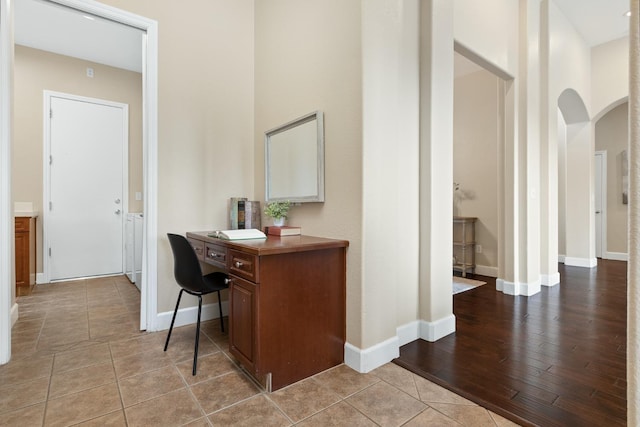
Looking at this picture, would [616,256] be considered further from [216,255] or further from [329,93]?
[216,255]

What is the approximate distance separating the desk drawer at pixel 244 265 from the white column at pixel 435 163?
4.35ft

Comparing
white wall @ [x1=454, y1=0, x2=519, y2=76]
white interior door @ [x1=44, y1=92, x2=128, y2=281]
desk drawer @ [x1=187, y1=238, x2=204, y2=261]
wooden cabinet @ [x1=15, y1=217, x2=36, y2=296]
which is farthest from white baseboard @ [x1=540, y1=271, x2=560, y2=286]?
wooden cabinet @ [x1=15, y1=217, x2=36, y2=296]

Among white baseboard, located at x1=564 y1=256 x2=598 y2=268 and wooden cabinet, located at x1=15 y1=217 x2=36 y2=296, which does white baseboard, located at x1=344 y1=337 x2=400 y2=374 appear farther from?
white baseboard, located at x1=564 y1=256 x2=598 y2=268

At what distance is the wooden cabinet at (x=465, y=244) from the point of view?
4.56 m

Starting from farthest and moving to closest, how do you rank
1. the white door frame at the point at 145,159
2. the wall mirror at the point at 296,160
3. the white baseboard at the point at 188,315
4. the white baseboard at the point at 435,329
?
1. the white baseboard at the point at 188,315
2. the white baseboard at the point at 435,329
3. the wall mirror at the point at 296,160
4. the white door frame at the point at 145,159

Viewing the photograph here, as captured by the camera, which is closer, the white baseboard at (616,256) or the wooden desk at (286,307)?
the wooden desk at (286,307)

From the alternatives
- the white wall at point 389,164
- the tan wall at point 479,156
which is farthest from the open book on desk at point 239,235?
the tan wall at point 479,156

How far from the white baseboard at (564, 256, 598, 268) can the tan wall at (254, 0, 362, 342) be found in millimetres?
5332

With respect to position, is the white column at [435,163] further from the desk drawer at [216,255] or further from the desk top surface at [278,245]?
the desk drawer at [216,255]

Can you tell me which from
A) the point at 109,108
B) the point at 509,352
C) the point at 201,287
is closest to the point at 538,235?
the point at 509,352

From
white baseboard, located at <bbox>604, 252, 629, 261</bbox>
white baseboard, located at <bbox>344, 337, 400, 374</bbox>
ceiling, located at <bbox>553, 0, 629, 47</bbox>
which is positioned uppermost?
ceiling, located at <bbox>553, 0, 629, 47</bbox>

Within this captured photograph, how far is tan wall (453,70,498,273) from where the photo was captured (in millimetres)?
4504

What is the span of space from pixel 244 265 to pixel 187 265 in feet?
1.59

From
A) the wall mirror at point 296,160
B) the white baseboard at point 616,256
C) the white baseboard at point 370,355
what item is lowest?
the white baseboard at point 370,355
